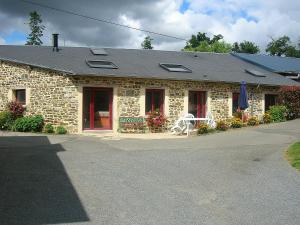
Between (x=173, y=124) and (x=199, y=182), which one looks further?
(x=173, y=124)

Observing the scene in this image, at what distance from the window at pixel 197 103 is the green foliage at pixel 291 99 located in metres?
4.72

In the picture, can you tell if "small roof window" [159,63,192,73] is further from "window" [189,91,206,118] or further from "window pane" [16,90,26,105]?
"window pane" [16,90,26,105]

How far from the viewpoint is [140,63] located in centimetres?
2133

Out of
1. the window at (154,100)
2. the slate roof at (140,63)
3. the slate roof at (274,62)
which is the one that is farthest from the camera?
the slate roof at (274,62)

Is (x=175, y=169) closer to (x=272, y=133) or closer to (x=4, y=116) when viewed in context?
(x=272, y=133)

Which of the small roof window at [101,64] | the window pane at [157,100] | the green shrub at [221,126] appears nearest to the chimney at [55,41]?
the small roof window at [101,64]

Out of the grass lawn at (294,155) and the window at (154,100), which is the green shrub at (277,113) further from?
the grass lawn at (294,155)

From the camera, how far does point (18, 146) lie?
1321 cm

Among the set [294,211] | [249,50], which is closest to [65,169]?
[294,211]

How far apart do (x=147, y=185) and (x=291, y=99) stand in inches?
652

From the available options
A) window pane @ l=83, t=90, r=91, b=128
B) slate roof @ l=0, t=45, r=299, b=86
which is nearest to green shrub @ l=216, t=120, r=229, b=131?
slate roof @ l=0, t=45, r=299, b=86

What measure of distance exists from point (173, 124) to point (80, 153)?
27.7 feet

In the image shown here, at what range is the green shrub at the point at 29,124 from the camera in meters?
18.0

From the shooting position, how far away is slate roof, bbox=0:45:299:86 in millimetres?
18578
